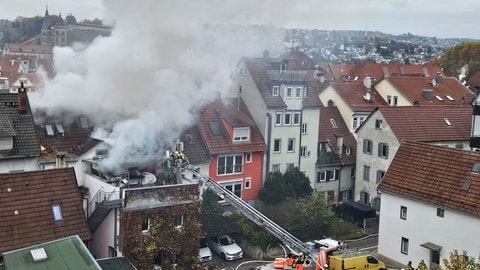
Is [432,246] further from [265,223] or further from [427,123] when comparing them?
[427,123]

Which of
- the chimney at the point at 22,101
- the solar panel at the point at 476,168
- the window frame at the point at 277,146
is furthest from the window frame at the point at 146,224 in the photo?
the window frame at the point at 277,146

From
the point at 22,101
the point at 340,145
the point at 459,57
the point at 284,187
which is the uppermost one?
the point at 459,57

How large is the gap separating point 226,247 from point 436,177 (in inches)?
475

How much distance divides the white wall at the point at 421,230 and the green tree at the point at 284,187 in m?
Result: 9.29

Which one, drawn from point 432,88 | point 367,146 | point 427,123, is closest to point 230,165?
point 367,146

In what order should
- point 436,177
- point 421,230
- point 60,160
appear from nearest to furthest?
1. point 421,230
2. point 436,177
3. point 60,160

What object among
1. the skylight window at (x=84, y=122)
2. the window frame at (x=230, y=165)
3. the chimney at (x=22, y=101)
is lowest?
the window frame at (x=230, y=165)

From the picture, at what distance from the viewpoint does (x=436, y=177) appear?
30391mm

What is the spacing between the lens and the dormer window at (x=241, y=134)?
4104 cm

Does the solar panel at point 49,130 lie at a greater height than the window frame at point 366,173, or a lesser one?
greater

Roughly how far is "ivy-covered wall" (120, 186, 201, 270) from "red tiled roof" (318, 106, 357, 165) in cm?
2062

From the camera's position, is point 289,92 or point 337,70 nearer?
point 289,92

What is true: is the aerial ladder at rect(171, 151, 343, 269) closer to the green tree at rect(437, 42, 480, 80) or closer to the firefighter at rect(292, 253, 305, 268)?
the firefighter at rect(292, 253, 305, 268)

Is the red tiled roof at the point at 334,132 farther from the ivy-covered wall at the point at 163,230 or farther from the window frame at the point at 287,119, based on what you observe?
the ivy-covered wall at the point at 163,230
